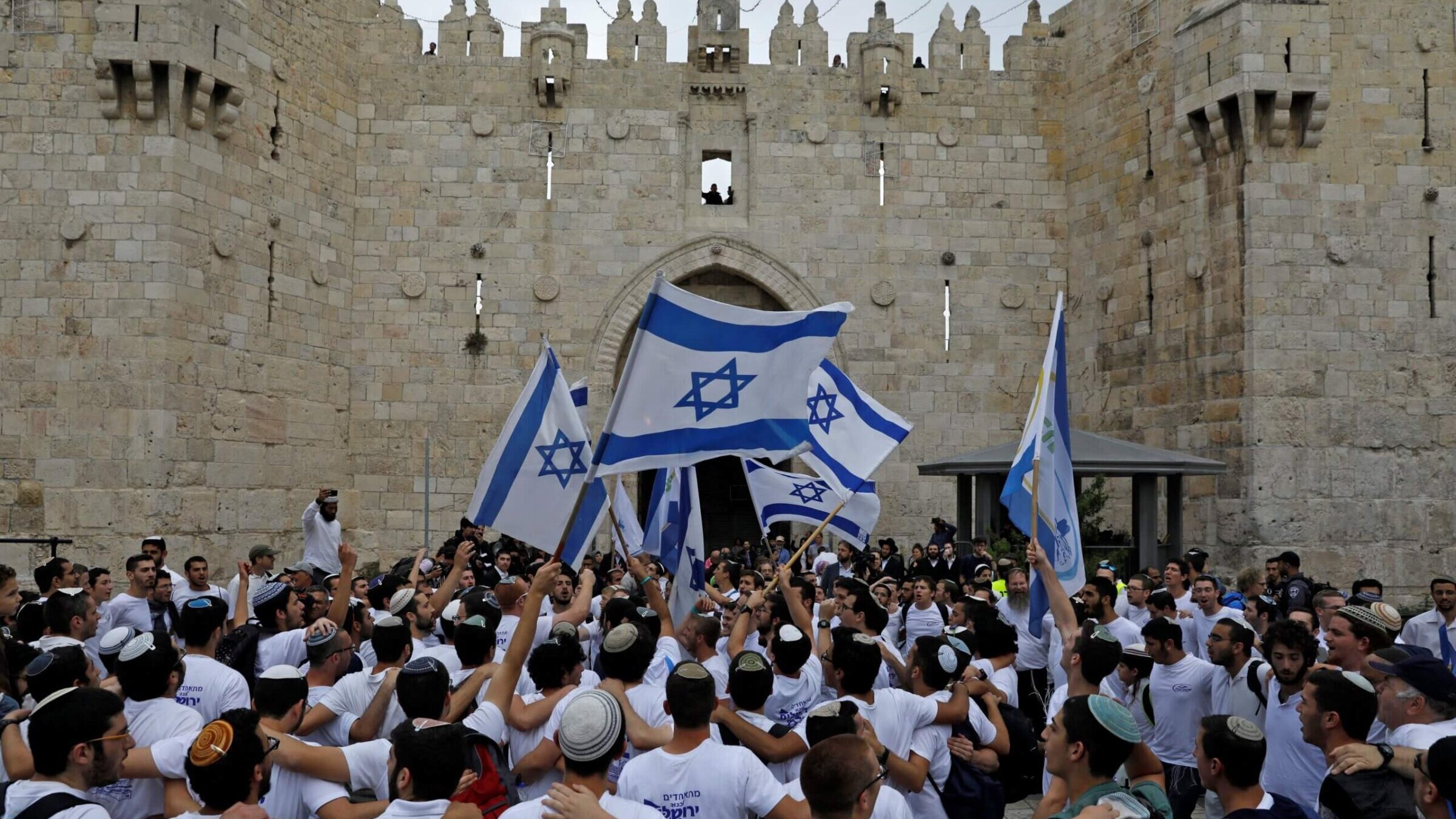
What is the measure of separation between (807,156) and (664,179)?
2.26 metres

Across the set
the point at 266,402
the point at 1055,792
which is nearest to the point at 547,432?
the point at 1055,792

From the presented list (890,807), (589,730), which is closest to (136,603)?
(589,730)

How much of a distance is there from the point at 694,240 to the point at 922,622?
38.3 feet

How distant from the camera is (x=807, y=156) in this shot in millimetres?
19656

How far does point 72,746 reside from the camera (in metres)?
3.60

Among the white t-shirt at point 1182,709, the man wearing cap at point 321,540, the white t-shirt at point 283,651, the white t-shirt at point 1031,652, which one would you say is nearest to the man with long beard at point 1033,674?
the white t-shirt at point 1031,652

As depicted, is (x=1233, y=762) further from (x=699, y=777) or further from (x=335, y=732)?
(x=335, y=732)

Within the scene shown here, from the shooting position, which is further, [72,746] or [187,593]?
[187,593]

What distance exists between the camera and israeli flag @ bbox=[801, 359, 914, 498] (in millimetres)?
9266

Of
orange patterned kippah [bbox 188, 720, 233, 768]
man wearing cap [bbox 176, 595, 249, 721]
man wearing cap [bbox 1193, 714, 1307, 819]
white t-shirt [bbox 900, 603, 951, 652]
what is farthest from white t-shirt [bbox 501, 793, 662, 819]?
white t-shirt [bbox 900, 603, 951, 652]

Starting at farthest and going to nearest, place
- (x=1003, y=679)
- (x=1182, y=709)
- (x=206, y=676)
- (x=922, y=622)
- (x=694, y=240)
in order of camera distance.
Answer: (x=694, y=240) < (x=922, y=622) < (x=1182, y=709) < (x=1003, y=679) < (x=206, y=676)

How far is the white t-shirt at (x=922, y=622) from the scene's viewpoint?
340 inches

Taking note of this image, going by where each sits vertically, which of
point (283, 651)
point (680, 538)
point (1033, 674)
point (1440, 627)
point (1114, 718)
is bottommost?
point (1033, 674)

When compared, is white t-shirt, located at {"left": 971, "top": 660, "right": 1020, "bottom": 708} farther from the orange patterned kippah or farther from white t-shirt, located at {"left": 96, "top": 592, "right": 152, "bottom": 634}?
white t-shirt, located at {"left": 96, "top": 592, "right": 152, "bottom": 634}
